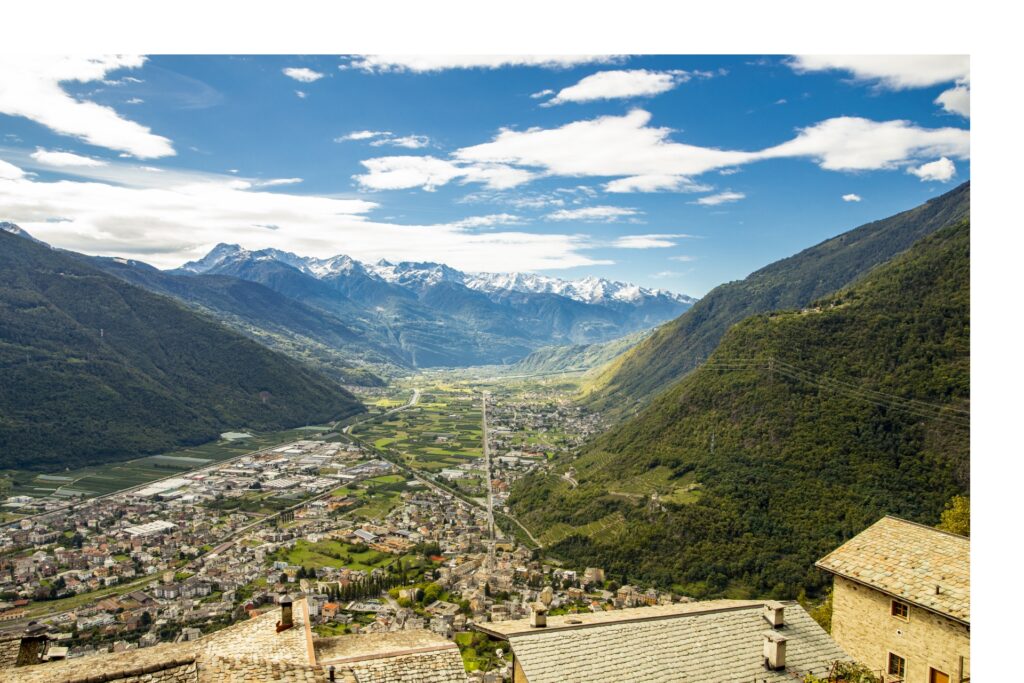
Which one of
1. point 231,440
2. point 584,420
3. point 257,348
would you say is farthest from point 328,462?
point 257,348

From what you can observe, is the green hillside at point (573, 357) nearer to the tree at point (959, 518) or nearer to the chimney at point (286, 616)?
the tree at point (959, 518)

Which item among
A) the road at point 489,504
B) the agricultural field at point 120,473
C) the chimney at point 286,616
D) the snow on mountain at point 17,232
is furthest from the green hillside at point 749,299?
the snow on mountain at point 17,232

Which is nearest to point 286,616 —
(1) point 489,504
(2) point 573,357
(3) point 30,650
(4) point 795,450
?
(3) point 30,650

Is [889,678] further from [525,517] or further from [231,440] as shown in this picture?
[231,440]

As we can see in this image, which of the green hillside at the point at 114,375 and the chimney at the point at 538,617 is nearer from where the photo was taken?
the chimney at the point at 538,617

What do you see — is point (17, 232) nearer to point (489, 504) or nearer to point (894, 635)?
point (489, 504)
